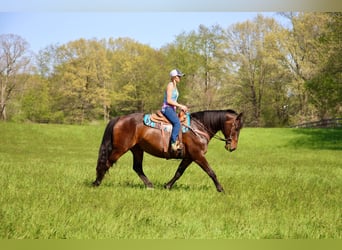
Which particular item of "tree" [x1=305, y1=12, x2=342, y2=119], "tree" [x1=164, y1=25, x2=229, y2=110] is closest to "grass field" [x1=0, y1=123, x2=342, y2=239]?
"tree" [x1=305, y1=12, x2=342, y2=119]

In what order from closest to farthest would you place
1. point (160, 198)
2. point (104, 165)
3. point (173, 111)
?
1. point (160, 198)
2. point (173, 111)
3. point (104, 165)

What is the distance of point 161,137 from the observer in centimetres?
677

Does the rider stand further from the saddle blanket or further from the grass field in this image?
the grass field

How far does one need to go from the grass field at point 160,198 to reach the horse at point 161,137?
0.45m

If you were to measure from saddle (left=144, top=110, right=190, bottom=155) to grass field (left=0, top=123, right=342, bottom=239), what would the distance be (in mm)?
766

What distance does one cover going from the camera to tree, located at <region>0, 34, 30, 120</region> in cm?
801

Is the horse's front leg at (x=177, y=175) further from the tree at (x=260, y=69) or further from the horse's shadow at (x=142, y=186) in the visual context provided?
the tree at (x=260, y=69)

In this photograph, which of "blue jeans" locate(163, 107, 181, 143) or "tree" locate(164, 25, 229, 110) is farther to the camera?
"tree" locate(164, 25, 229, 110)

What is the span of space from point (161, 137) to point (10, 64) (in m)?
Result: 3.23

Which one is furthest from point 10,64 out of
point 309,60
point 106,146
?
point 309,60

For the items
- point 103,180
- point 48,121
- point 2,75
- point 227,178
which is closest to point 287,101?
point 227,178

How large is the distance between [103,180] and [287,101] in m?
3.93

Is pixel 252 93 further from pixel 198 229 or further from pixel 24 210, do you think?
pixel 24 210

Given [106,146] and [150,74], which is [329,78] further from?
[106,146]
